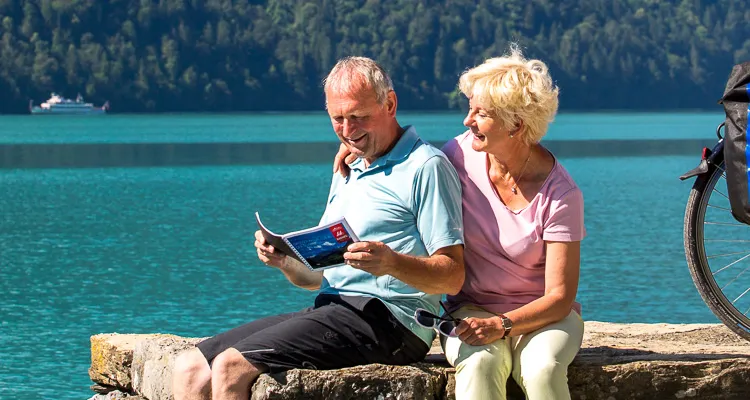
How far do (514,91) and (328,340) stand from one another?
95 cm

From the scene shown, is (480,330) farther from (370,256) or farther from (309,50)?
(309,50)

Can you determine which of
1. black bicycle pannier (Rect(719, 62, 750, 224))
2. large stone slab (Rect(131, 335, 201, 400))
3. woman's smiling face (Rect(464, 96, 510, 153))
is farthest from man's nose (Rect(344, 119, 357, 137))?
black bicycle pannier (Rect(719, 62, 750, 224))

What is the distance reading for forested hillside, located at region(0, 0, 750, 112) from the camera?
115938 mm

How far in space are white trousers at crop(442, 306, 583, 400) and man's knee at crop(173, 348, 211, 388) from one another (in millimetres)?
744

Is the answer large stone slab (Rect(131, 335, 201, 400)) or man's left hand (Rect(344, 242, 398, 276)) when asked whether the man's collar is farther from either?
large stone slab (Rect(131, 335, 201, 400))

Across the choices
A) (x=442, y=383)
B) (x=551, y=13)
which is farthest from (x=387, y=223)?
(x=551, y=13)

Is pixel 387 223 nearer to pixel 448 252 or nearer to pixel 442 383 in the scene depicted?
pixel 448 252

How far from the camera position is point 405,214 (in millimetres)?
3949

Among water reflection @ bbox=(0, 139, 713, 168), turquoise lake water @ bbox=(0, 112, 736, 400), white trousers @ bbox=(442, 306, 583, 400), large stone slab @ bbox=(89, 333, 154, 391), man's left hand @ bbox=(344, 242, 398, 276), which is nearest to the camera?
man's left hand @ bbox=(344, 242, 398, 276)

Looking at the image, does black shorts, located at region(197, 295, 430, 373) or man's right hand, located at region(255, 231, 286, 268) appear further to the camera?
man's right hand, located at region(255, 231, 286, 268)

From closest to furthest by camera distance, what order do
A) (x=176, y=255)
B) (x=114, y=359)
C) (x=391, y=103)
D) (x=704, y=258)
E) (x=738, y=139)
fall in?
(x=391, y=103), (x=738, y=139), (x=704, y=258), (x=114, y=359), (x=176, y=255)

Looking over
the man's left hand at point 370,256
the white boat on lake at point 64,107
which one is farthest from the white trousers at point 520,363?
the white boat on lake at point 64,107

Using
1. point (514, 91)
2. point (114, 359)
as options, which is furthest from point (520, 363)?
point (114, 359)

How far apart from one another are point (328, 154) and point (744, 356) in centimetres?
4795
